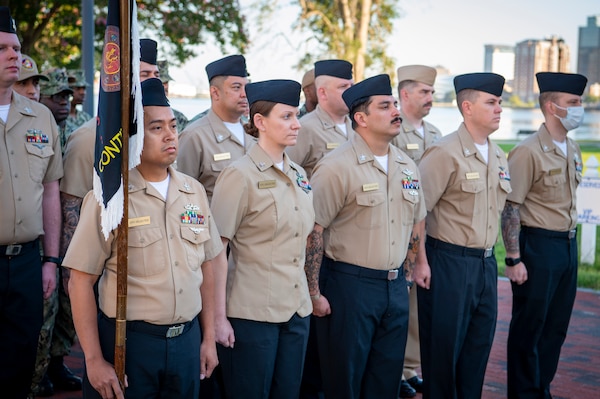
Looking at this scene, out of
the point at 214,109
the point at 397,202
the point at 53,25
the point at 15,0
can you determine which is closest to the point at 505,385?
the point at 397,202

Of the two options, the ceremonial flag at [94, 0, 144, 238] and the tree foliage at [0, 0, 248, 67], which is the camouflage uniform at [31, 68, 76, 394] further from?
the tree foliage at [0, 0, 248, 67]

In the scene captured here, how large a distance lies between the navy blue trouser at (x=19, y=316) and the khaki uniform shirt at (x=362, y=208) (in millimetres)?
1565

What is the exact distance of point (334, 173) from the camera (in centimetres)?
497

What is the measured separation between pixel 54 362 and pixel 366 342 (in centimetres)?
249

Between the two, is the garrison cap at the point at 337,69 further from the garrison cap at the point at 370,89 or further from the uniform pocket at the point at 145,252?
the uniform pocket at the point at 145,252

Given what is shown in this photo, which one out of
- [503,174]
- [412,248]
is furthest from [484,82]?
[412,248]

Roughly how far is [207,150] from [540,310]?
8.43ft

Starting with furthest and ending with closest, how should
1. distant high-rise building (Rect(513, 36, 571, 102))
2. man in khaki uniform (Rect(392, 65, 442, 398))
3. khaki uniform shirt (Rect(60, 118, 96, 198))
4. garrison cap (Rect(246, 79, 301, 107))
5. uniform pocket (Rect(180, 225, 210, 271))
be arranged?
distant high-rise building (Rect(513, 36, 571, 102)) → man in khaki uniform (Rect(392, 65, 442, 398)) → khaki uniform shirt (Rect(60, 118, 96, 198)) → garrison cap (Rect(246, 79, 301, 107)) → uniform pocket (Rect(180, 225, 210, 271))

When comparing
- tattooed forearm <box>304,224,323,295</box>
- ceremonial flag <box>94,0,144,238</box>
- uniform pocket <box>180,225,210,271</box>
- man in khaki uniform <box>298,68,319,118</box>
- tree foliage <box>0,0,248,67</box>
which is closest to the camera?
ceremonial flag <box>94,0,144,238</box>

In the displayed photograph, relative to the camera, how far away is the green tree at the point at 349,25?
61.2 ft

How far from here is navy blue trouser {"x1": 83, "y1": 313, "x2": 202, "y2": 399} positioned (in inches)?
144

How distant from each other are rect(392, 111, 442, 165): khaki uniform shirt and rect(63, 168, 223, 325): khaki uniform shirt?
3255 millimetres

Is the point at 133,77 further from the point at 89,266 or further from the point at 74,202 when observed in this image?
the point at 74,202

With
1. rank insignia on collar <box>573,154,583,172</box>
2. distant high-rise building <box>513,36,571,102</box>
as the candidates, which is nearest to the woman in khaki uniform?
rank insignia on collar <box>573,154,583,172</box>
